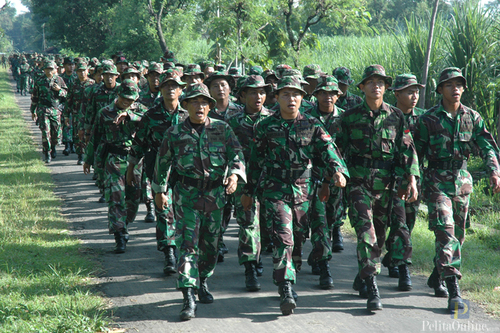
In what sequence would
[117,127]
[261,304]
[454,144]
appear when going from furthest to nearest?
1. [117,127]
2. [454,144]
3. [261,304]

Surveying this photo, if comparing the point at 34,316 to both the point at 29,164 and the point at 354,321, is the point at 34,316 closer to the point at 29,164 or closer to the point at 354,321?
the point at 354,321

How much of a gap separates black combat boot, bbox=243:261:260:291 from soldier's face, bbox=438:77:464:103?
9.05 feet

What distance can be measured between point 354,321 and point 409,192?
4.66ft

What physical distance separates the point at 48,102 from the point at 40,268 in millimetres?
8520

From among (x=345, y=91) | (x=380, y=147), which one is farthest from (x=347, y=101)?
(x=380, y=147)

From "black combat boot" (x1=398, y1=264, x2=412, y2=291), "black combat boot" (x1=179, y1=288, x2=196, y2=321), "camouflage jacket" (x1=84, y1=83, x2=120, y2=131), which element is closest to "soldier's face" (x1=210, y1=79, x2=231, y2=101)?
"black combat boot" (x1=179, y1=288, x2=196, y2=321)

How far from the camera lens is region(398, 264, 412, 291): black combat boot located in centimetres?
602

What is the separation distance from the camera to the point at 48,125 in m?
14.2

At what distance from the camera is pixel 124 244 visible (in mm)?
7598

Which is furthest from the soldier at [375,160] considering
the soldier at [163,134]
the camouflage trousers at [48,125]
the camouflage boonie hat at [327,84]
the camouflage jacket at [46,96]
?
the camouflage jacket at [46,96]

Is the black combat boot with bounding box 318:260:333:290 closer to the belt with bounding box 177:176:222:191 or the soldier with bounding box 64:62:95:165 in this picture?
the belt with bounding box 177:176:222:191

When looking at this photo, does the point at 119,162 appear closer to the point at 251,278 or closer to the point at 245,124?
the point at 245,124

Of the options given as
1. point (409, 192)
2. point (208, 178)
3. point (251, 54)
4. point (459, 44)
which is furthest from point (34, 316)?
point (251, 54)

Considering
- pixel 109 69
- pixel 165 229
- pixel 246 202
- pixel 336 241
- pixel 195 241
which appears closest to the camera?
pixel 195 241
